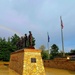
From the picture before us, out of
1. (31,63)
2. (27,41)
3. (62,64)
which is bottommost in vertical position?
(62,64)

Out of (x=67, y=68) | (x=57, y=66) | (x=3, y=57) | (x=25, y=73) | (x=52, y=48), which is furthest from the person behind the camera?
(x=52, y=48)

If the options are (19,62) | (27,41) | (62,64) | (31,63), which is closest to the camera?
(31,63)

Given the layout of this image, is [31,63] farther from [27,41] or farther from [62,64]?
[62,64]

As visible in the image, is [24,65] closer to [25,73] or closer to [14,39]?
[25,73]

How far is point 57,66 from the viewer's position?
945 inches

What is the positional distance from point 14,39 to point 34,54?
28175mm

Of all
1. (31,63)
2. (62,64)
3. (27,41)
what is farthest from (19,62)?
(62,64)

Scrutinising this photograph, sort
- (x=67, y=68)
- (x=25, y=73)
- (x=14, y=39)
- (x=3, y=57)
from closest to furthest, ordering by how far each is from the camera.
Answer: (x=25, y=73) → (x=67, y=68) → (x=3, y=57) → (x=14, y=39)

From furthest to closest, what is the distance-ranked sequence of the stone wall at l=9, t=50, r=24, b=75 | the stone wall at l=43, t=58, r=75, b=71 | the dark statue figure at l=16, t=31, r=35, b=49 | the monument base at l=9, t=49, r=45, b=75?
the stone wall at l=43, t=58, r=75, b=71, the dark statue figure at l=16, t=31, r=35, b=49, the stone wall at l=9, t=50, r=24, b=75, the monument base at l=9, t=49, r=45, b=75

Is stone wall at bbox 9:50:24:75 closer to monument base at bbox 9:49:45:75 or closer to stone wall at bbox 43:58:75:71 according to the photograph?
monument base at bbox 9:49:45:75

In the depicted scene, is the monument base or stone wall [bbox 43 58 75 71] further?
stone wall [bbox 43 58 75 71]

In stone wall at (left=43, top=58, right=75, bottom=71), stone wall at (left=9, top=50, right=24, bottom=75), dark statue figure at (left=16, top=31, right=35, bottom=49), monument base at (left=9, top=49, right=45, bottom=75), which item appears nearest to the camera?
monument base at (left=9, top=49, right=45, bottom=75)

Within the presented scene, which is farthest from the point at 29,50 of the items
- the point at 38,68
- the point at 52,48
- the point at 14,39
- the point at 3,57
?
the point at 52,48

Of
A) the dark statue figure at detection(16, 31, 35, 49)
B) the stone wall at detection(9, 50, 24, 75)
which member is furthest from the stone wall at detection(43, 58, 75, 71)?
the stone wall at detection(9, 50, 24, 75)
